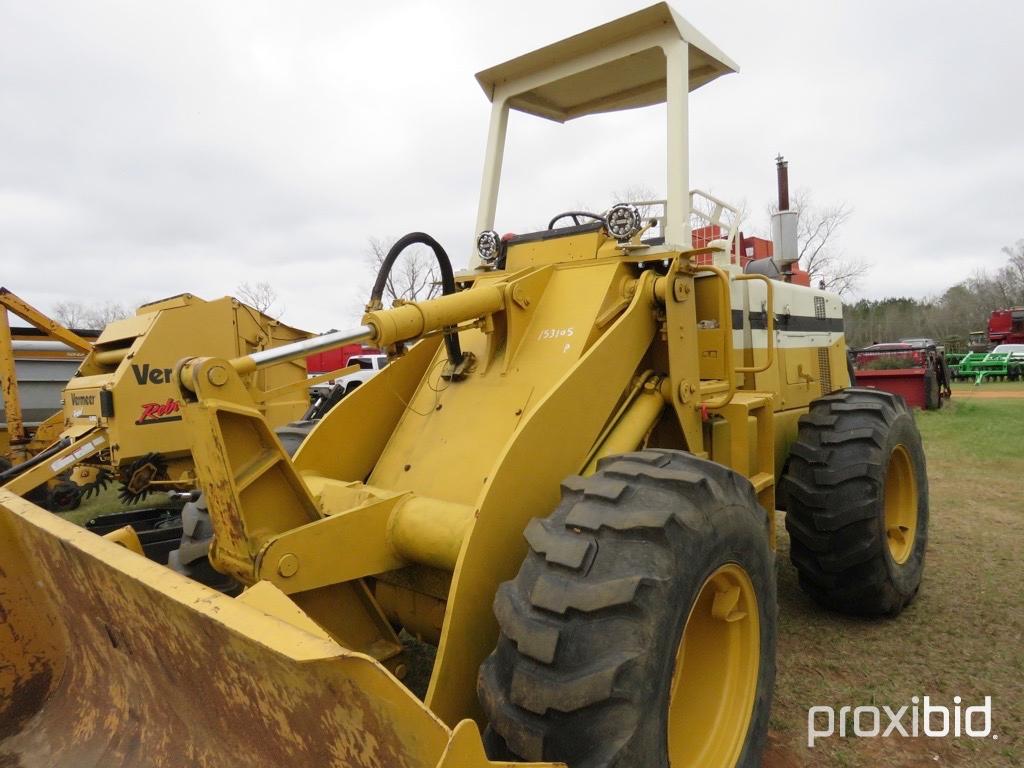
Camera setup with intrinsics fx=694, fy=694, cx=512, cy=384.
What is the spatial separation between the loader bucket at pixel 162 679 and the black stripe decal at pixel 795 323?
9.69 feet

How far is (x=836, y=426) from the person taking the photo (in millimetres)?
4055

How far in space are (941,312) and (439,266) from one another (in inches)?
2628

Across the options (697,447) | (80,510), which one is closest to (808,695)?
(697,447)

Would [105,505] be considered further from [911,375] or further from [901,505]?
[911,375]

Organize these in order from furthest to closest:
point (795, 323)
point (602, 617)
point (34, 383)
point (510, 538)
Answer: point (34, 383) → point (795, 323) → point (510, 538) → point (602, 617)

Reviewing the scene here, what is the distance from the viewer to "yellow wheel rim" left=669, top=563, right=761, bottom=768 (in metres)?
2.54

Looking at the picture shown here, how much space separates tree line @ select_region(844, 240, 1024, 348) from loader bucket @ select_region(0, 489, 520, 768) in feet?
190

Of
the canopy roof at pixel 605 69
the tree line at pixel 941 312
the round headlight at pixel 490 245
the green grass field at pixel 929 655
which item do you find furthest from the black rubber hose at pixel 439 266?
the tree line at pixel 941 312

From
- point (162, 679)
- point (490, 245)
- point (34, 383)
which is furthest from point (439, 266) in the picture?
point (34, 383)

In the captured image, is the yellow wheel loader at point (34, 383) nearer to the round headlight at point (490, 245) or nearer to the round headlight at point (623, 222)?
the round headlight at point (490, 245)

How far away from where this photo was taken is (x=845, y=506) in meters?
3.85

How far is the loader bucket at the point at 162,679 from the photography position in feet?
5.20

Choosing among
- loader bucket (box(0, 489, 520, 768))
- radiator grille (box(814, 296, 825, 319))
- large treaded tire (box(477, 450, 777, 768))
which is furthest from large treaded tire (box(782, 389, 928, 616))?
loader bucket (box(0, 489, 520, 768))

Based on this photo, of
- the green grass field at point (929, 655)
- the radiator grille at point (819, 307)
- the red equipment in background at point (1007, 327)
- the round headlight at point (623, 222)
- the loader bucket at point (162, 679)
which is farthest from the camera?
the red equipment in background at point (1007, 327)
